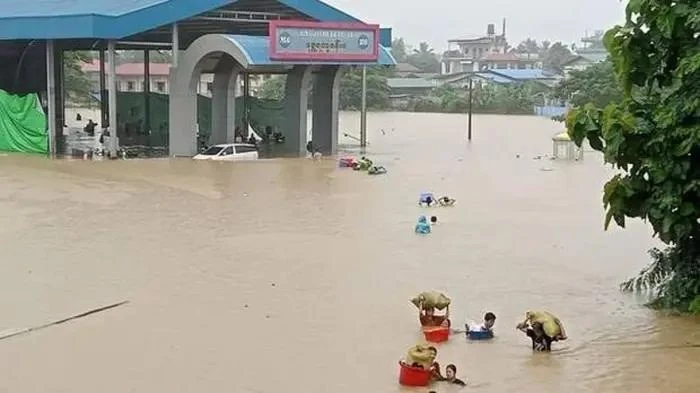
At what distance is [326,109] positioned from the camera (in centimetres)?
3703

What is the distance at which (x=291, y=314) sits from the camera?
12.1 m

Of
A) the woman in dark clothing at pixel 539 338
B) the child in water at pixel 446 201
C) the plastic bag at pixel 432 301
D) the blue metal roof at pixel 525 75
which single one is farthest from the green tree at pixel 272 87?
the woman in dark clothing at pixel 539 338

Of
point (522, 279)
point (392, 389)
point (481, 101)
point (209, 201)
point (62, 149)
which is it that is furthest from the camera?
point (481, 101)

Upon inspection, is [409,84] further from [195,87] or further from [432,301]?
[432,301]

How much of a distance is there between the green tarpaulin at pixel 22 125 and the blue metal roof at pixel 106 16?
249 centimetres

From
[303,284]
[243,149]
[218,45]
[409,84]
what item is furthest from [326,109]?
[409,84]

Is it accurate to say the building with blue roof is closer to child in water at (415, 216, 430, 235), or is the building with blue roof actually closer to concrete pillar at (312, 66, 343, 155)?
concrete pillar at (312, 66, 343, 155)

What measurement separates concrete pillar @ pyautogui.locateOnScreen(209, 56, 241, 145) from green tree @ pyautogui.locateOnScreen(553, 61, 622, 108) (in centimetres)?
2870

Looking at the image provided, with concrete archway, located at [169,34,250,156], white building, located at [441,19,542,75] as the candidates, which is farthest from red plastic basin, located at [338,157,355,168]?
white building, located at [441,19,542,75]

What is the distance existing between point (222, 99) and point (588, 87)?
34639 mm

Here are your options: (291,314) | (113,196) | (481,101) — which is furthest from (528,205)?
(481,101)

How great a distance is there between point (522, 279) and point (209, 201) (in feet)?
32.3

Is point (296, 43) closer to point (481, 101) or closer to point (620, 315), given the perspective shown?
point (620, 315)

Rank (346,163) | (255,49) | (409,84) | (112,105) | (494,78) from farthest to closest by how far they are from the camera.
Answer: (409,84)
(494,78)
(112,105)
(255,49)
(346,163)
